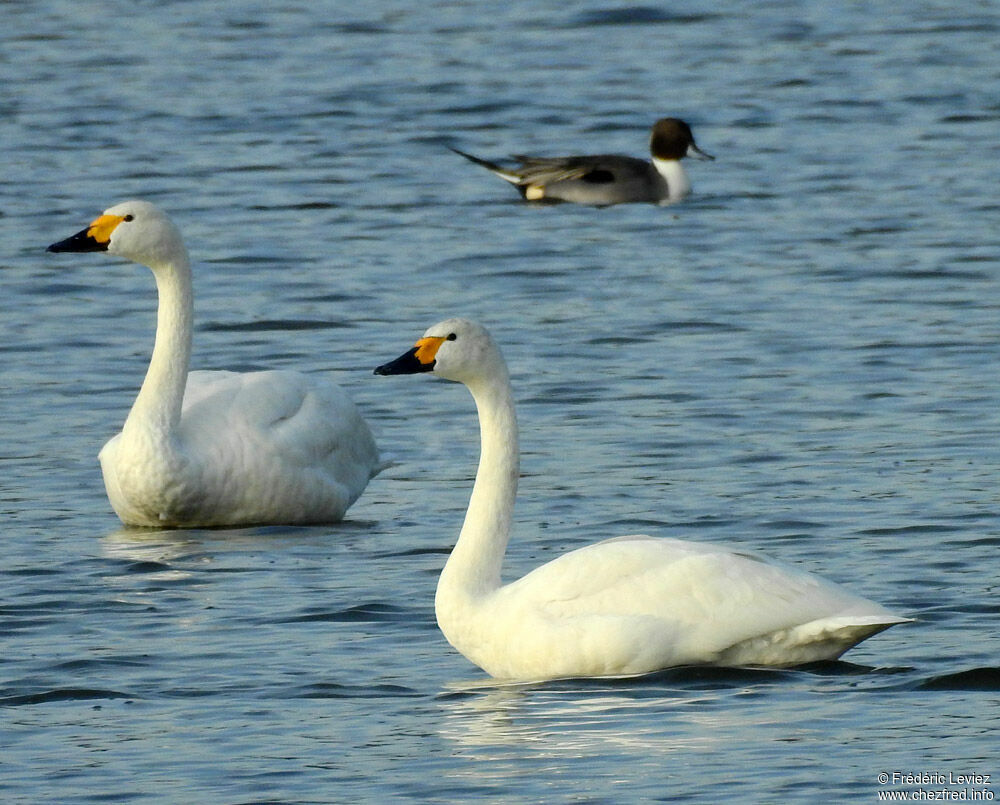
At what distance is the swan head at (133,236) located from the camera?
1138 centimetres

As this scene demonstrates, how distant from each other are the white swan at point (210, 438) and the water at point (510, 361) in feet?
0.54

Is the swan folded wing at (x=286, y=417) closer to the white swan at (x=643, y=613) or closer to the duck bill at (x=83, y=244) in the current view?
the duck bill at (x=83, y=244)

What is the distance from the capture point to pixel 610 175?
20.3 metres

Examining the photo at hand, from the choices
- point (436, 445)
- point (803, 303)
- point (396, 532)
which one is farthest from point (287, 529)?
point (803, 303)

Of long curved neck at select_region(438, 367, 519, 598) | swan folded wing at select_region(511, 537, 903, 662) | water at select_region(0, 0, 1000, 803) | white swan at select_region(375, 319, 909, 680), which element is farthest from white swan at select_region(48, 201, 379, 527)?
swan folded wing at select_region(511, 537, 903, 662)

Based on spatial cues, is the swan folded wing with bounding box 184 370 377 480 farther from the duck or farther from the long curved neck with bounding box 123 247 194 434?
the duck

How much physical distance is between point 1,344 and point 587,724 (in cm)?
779

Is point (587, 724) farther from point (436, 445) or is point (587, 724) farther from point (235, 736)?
point (436, 445)

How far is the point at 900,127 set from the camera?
2181 centimetres

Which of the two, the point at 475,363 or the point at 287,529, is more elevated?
the point at 475,363

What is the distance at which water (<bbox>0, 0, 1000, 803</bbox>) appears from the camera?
7551 millimetres

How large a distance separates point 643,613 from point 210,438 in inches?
137

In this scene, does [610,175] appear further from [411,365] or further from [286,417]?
[411,365]

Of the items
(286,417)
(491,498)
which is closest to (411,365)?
(491,498)
